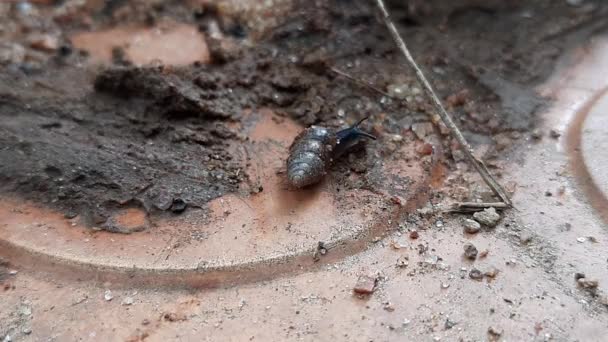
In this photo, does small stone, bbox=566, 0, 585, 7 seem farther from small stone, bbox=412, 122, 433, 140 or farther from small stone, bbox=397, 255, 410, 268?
small stone, bbox=397, 255, 410, 268

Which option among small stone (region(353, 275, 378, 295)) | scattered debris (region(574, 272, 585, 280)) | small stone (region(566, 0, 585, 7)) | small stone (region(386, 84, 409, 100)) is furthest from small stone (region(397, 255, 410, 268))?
small stone (region(566, 0, 585, 7))

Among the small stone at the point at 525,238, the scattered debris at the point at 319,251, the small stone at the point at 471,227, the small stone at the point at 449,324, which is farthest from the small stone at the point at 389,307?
the small stone at the point at 525,238

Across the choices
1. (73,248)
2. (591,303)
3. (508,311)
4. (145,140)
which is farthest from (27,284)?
(591,303)

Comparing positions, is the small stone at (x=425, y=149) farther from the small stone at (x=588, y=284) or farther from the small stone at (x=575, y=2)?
the small stone at (x=575, y=2)

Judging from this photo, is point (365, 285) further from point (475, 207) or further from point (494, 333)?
point (475, 207)

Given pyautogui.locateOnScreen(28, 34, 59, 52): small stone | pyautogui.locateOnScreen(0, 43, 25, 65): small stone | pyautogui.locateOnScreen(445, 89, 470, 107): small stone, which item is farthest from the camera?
pyautogui.locateOnScreen(28, 34, 59, 52): small stone
